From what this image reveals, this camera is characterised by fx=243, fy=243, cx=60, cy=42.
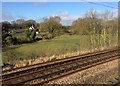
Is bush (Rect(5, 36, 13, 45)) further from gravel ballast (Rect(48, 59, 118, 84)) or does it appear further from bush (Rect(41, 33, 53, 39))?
bush (Rect(41, 33, 53, 39))

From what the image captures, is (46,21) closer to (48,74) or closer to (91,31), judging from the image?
(91,31)

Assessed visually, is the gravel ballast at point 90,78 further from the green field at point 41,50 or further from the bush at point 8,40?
the bush at point 8,40

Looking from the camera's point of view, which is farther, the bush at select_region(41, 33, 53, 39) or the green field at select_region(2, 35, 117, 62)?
the bush at select_region(41, 33, 53, 39)

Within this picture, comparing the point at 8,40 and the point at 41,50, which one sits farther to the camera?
the point at 8,40

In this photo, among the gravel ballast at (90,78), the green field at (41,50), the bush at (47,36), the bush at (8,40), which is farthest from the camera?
the bush at (47,36)

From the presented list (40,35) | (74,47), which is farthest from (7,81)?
(40,35)

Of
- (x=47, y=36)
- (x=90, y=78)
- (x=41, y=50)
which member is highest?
(x=90, y=78)

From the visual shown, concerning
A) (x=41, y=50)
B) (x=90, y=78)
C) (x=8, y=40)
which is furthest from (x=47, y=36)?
(x=90, y=78)

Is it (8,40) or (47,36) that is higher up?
(8,40)

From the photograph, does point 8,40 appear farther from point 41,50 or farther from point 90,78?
point 90,78

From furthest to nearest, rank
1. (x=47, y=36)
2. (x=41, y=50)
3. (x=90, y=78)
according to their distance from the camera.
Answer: (x=47, y=36) < (x=41, y=50) < (x=90, y=78)

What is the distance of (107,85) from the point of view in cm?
1026

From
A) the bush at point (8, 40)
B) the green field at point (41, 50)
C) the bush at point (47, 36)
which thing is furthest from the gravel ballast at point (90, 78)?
the bush at point (47, 36)

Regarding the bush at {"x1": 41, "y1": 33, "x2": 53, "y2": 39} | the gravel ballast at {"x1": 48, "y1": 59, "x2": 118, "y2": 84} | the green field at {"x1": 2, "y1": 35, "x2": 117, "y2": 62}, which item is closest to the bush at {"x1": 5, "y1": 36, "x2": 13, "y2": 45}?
the green field at {"x1": 2, "y1": 35, "x2": 117, "y2": 62}
